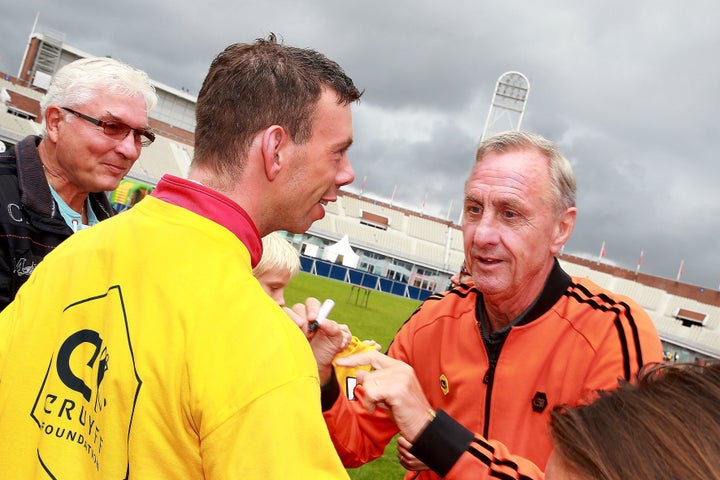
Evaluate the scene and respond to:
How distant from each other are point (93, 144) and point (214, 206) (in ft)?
6.89

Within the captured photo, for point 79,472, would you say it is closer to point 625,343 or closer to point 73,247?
point 73,247

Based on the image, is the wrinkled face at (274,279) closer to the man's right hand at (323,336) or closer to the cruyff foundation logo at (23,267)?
the man's right hand at (323,336)

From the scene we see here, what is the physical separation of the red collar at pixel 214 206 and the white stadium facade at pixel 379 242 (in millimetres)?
33704

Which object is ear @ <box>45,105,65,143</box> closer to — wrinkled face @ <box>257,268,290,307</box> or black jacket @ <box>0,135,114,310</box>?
black jacket @ <box>0,135,114,310</box>

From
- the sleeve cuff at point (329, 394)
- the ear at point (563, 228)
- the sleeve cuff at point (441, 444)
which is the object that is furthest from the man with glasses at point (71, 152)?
the ear at point (563, 228)

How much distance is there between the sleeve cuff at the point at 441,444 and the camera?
1.74m

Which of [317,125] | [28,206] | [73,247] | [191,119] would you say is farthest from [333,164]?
[191,119]

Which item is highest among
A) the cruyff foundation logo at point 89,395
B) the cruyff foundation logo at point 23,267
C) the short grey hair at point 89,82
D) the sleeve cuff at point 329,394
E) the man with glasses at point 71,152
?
the short grey hair at point 89,82

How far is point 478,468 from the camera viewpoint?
174 cm

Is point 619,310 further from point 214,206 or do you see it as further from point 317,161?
point 214,206

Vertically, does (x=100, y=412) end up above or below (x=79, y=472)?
above

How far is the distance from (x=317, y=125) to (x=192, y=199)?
1.44 feet

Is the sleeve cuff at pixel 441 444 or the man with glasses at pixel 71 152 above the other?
the man with glasses at pixel 71 152

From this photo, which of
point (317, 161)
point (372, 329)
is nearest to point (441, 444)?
point (317, 161)
